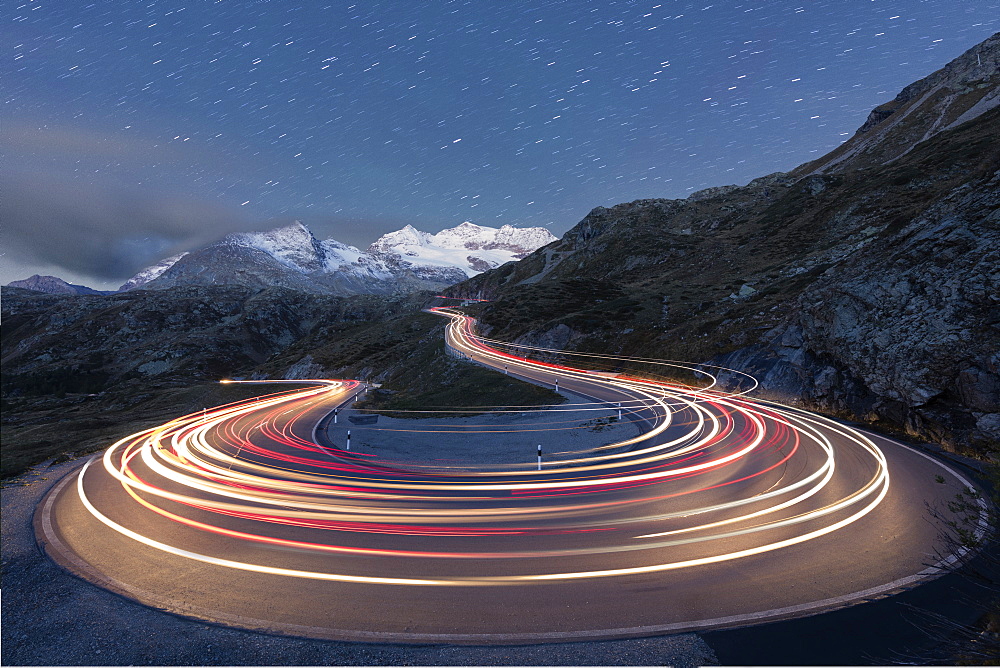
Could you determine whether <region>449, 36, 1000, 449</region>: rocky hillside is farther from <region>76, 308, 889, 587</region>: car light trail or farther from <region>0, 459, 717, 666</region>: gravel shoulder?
<region>0, 459, 717, 666</region>: gravel shoulder

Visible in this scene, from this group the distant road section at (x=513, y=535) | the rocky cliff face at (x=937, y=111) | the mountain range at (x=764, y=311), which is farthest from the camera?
the rocky cliff face at (x=937, y=111)

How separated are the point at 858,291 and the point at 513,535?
90.9ft

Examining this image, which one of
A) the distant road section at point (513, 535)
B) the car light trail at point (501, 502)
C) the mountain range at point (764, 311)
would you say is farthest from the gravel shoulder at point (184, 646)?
the mountain range at point (764, 311)

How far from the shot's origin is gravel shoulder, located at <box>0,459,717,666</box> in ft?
22.0

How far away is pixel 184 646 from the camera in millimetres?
7242

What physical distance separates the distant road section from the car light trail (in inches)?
2.9

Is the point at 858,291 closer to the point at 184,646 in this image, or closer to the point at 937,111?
the point at 184,646

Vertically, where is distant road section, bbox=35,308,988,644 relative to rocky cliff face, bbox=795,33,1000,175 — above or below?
below

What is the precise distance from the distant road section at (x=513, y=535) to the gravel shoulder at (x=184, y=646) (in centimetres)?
30

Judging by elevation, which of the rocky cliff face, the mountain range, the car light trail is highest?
the rocky cliff face

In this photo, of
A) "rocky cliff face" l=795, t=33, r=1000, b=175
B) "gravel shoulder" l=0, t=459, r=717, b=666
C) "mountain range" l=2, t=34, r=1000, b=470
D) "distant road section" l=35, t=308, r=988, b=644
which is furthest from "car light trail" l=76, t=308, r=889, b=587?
"rocky cliff face" l=795, t=33, r=1000, b=175

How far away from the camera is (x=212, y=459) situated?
19.3 meters

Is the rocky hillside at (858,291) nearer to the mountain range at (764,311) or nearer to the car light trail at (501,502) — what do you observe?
the mountain range at (764,311)

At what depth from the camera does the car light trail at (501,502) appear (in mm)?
9648
